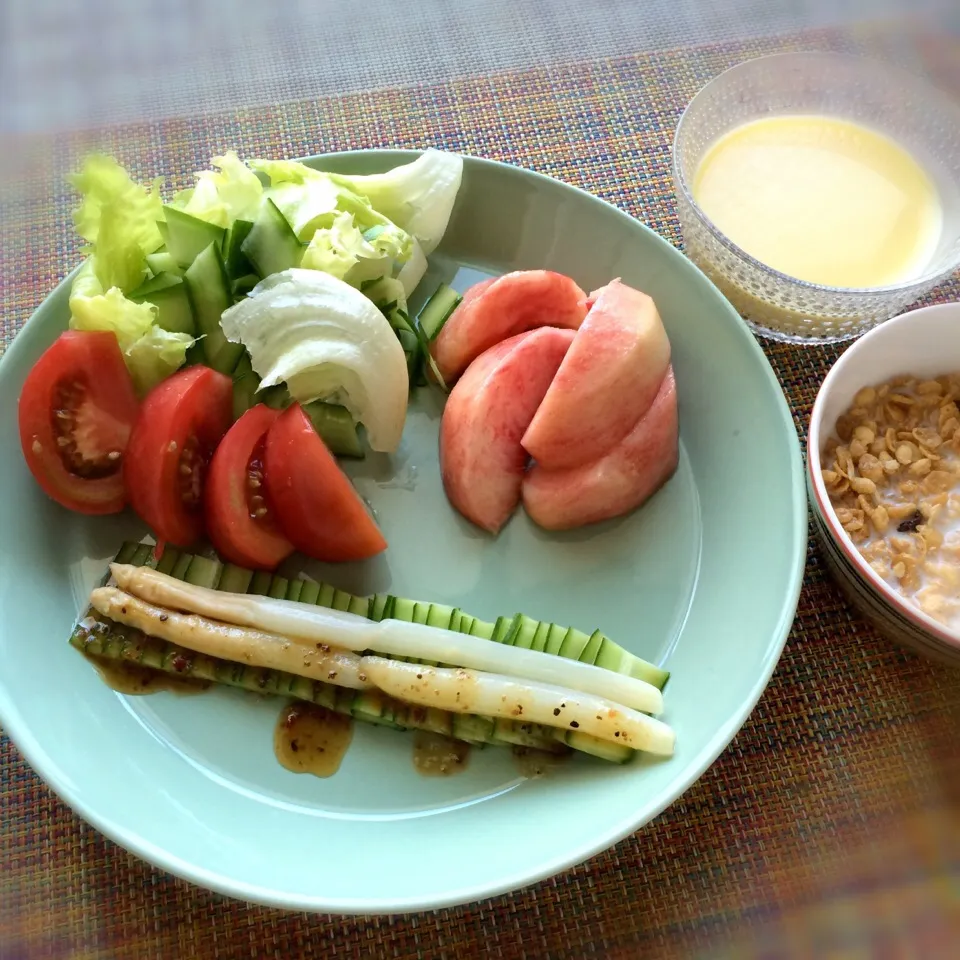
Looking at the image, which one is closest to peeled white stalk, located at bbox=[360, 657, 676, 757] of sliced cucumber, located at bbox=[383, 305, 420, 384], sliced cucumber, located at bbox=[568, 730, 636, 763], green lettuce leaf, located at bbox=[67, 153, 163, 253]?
sliced cucumber, located at bbox=[568, 730, 636, 763]

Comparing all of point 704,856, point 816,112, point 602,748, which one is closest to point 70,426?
point 602,748

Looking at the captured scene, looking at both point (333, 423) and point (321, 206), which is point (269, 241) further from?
point (333, 423)

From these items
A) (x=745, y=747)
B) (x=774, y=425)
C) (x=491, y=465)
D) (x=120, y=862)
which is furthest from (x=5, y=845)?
(x=774, y=425)

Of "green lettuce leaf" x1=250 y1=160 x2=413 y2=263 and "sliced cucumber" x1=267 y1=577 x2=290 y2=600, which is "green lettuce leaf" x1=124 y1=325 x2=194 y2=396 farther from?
"sliced cucumber" x1=267 y1=577 x2=290 y2=600

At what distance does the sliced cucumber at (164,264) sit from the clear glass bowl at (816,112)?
Result: 1.13m

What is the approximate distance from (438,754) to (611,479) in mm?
647

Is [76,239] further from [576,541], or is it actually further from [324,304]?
[576,541]

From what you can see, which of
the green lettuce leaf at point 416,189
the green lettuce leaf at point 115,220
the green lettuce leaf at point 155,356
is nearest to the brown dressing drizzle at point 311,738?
the green lettuce leaf at point 155,356

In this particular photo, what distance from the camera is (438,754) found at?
1535 mm

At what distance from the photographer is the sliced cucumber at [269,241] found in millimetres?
1717

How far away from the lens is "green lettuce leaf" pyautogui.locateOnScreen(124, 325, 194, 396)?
1.67 metres

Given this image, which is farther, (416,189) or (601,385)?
(416,189)

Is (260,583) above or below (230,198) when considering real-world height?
below

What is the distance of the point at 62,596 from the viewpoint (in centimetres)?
166
